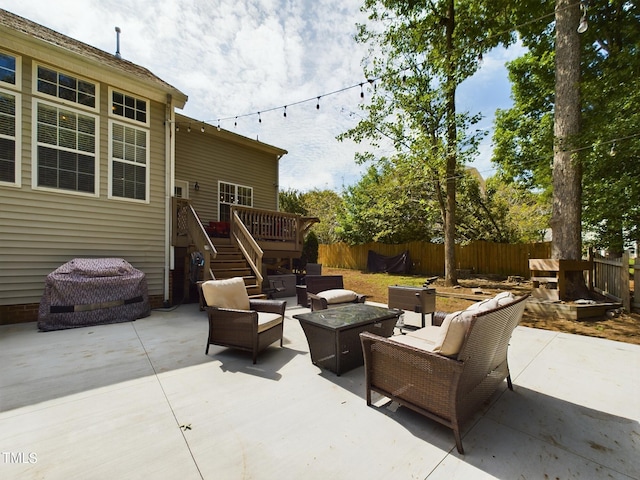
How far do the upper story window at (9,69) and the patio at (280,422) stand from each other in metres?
4.94

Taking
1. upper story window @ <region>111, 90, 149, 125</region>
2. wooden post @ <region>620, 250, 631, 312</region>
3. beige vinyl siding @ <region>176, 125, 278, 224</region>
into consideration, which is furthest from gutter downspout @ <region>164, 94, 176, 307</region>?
wooden post @ <region>620, 250, 631, 312</region>

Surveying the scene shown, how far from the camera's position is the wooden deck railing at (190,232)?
253 inches

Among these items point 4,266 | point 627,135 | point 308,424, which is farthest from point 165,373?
point 627,135

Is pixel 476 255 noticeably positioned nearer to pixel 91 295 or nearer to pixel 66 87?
pixel 91 295

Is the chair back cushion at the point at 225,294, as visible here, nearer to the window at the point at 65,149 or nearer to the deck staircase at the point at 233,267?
the deck staircase at the point at 233,267

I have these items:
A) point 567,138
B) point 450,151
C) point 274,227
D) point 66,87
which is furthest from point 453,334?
point 450,151

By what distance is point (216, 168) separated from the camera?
10008 mm

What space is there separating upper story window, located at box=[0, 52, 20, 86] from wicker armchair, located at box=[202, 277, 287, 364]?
18.4 ft

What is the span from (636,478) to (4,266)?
332 inches

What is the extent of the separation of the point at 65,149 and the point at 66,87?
1.25 metres

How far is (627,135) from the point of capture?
237 inches

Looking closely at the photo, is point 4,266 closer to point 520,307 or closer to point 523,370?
point 520,307

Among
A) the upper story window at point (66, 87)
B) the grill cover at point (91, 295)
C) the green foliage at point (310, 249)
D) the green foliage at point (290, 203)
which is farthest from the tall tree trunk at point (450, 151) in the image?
the green foliage at point (290, 203)

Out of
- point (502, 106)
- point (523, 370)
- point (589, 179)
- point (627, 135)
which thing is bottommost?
point (523, 370)
